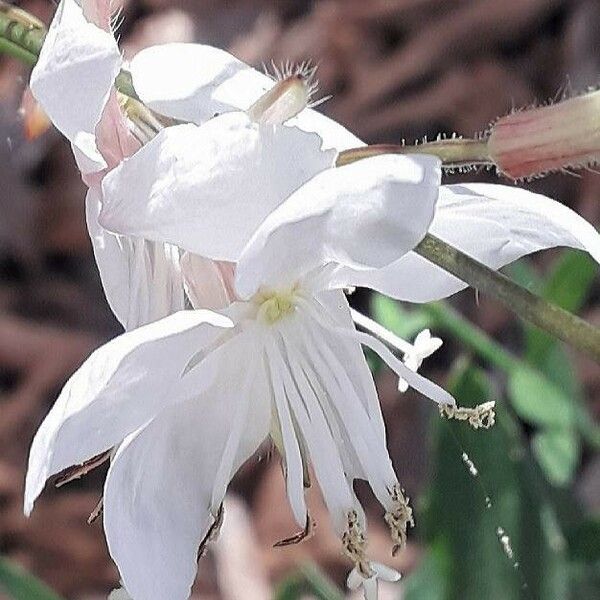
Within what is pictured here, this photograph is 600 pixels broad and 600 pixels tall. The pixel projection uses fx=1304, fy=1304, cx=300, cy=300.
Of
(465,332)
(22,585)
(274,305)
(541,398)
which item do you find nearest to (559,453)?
(541,398)

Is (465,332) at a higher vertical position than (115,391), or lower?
lower

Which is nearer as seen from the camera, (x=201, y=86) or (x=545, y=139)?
(x=545, y=139)

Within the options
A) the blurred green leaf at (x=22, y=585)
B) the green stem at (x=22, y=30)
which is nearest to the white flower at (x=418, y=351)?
the green stem at (x=22, y=30)

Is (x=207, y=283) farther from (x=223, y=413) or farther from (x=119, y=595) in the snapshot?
(x=119, y=595)

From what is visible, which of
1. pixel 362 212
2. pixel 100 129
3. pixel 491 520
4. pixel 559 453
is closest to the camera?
pixel 362 212

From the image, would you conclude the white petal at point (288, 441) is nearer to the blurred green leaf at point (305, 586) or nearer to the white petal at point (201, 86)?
the white petal at point (201, 86)

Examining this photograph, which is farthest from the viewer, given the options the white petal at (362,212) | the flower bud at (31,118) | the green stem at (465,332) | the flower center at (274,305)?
the green stem at (465,332)

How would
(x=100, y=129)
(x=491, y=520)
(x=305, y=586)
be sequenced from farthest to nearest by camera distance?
1. (x=305, y=586)
2. (x=491, y=520)
3. (x=100, y=129)
